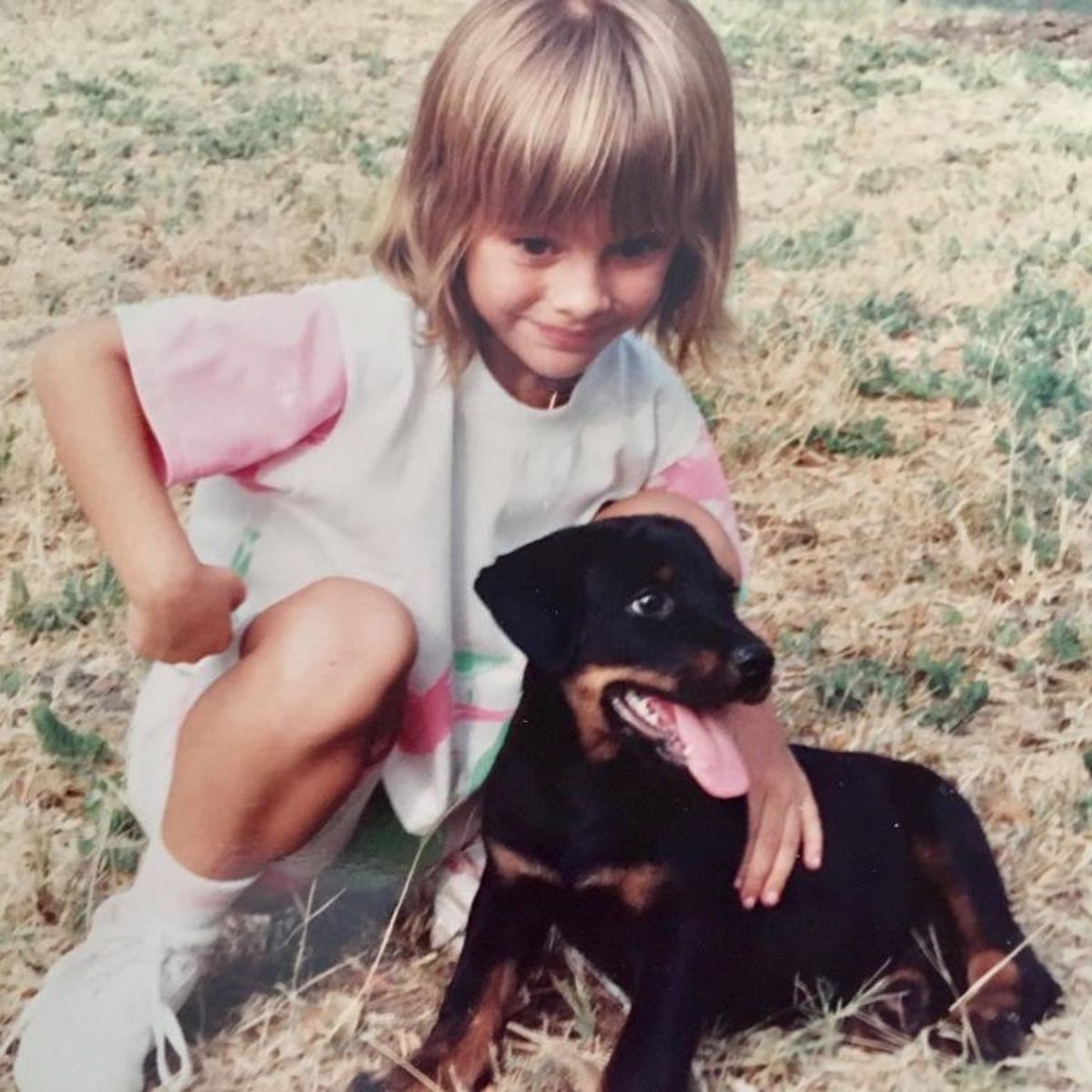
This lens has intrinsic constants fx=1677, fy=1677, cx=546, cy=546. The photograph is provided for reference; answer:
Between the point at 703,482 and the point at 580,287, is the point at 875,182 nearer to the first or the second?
the point at 703,482

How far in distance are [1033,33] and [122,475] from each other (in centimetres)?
89

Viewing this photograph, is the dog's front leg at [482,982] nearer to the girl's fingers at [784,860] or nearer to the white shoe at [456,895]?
the white shoe at [456,895]

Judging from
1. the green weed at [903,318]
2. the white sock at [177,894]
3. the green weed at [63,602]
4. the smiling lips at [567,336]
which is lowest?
the white sock at [177,894]

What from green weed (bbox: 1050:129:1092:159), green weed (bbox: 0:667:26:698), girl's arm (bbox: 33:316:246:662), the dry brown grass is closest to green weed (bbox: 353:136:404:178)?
the dry brown grass

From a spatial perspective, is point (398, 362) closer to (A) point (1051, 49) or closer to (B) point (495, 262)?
(B) point (495, 262)

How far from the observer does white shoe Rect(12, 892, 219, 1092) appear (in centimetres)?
105

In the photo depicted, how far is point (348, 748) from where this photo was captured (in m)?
1.16

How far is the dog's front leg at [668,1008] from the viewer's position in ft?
3.55

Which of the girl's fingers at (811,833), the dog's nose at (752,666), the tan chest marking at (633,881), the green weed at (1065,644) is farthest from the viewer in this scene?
the green weed at (1065,644)

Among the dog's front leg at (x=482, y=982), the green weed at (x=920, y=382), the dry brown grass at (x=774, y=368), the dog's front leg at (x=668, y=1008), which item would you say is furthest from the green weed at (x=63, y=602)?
the green weed at (x=920, y=382)

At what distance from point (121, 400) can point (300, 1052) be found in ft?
1.45

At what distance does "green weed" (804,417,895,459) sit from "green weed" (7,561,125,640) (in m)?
0.66

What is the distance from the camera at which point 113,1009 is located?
1079mm

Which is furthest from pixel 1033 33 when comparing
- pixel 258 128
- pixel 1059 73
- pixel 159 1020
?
pixel 159 1020
